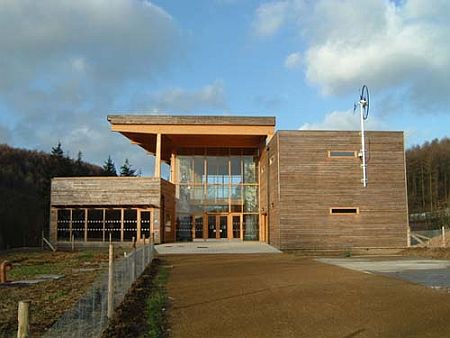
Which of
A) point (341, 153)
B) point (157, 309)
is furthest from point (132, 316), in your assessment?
point (341, 153)

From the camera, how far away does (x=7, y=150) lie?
84125 millimetres

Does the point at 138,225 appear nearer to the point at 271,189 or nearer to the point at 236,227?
the point at 236,227

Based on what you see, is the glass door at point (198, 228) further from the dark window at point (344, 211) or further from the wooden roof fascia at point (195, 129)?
the dark window at point (344, 211)

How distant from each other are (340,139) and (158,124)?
1332 cm

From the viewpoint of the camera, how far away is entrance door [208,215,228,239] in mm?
41531

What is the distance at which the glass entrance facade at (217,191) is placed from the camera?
41562 mm

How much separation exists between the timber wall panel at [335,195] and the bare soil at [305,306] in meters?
14.3

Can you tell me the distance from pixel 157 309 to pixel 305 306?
2.90 meters

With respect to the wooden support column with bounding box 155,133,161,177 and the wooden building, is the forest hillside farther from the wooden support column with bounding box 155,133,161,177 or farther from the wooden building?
the wooden support column with bounding box 155,133,161,177

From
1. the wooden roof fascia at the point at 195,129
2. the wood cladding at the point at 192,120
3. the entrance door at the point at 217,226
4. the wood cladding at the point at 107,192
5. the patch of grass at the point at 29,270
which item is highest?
the wood cladding at the point at 192,120

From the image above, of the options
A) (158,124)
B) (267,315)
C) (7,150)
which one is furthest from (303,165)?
(7,150)

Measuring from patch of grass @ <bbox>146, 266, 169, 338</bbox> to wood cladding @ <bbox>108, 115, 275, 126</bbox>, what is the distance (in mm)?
23331

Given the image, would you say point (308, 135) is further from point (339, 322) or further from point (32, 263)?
point (339, 322)

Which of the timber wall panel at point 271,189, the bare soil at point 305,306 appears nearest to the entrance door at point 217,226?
the timber wall panel at point 271,189
